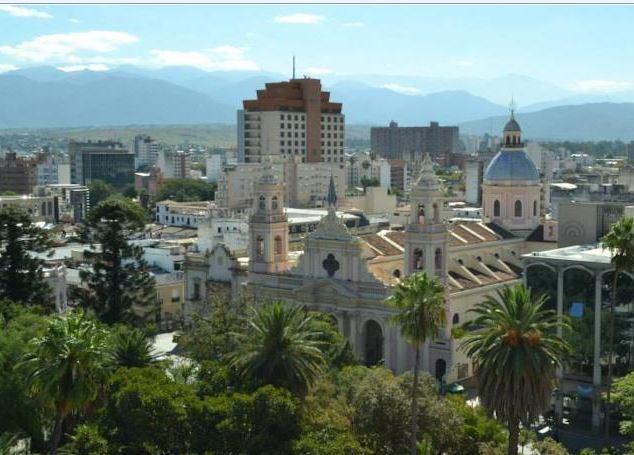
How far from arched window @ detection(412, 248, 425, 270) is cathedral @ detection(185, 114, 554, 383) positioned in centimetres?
7

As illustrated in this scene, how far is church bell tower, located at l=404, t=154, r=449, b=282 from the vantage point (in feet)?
204

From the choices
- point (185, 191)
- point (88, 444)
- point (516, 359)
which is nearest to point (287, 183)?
point (185, 191)

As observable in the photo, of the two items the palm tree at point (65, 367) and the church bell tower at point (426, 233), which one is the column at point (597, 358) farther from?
the palm tree at point (65, 367)

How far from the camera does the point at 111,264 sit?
210 feet

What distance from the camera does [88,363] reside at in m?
32.6

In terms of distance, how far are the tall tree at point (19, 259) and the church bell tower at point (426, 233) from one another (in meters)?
23.3

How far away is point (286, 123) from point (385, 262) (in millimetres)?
102090

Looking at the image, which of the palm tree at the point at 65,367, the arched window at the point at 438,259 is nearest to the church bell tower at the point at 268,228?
the arched window at the point at 438,259

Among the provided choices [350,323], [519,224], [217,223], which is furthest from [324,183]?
[350,323]

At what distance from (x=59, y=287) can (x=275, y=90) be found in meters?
101

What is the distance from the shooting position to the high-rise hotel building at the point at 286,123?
168 metres

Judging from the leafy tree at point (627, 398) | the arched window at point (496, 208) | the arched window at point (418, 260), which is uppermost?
the arched window at point (496, 208)

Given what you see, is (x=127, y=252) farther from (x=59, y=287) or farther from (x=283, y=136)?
(x=283, y=136)

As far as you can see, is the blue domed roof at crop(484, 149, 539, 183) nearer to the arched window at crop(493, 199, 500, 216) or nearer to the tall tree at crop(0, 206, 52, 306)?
the arched window at crop(493, 199, 500, 216)
